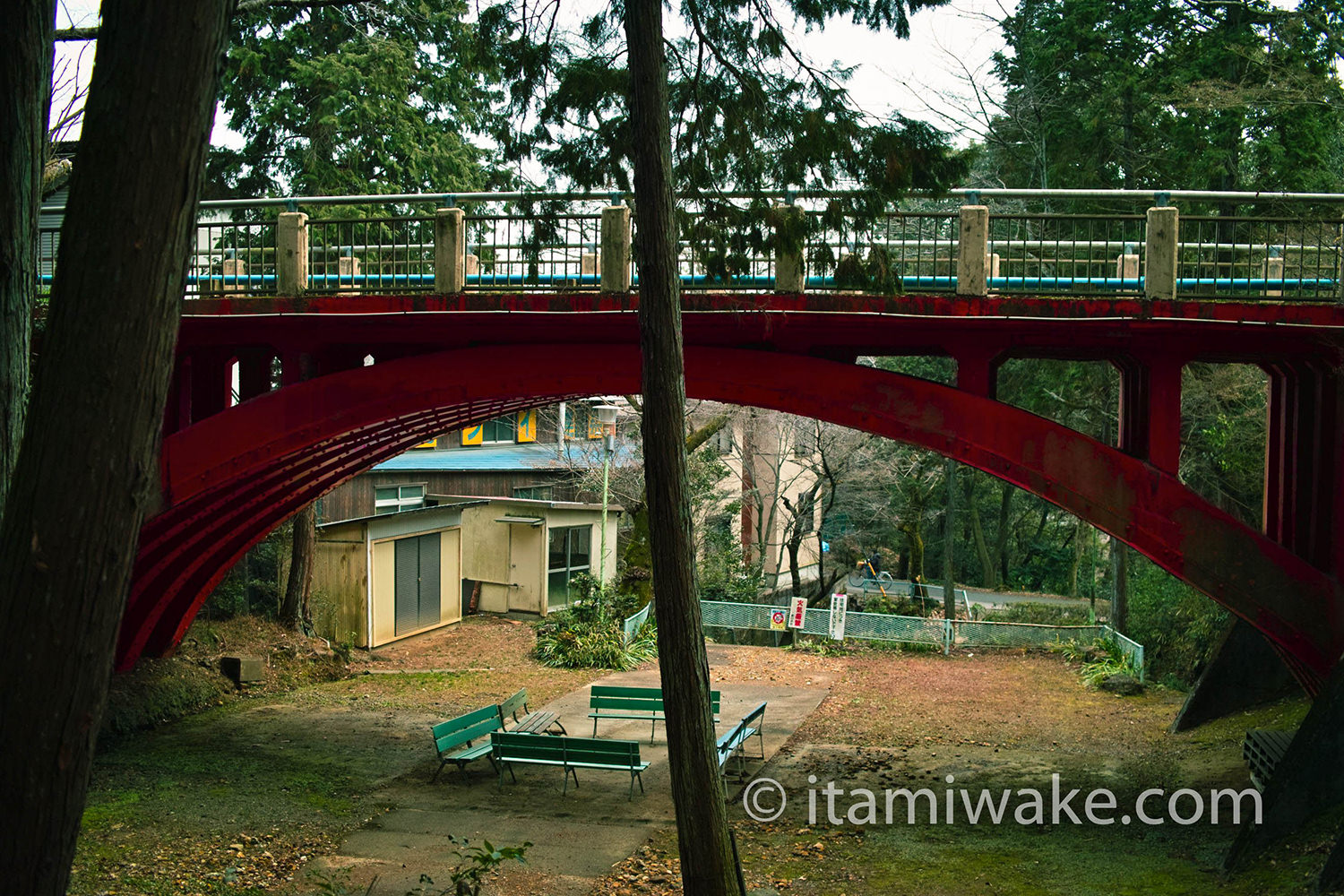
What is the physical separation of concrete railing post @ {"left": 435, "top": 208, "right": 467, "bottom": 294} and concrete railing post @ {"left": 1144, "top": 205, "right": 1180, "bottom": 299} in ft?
→ 21.2

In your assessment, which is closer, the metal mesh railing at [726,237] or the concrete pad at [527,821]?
the metal mesh railing at [726,237]

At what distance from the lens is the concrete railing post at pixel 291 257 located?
1141 cm

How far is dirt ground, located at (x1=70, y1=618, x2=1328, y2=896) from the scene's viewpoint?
343 inches

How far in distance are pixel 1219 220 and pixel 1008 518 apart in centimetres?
2891

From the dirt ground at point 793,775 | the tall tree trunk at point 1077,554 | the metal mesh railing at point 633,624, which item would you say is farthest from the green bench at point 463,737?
the tall tree trunk at point 1077,554

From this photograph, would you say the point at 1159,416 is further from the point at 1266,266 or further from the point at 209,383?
the point at 209,383

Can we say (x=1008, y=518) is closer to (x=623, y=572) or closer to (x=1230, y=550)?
(x=623, y=572)

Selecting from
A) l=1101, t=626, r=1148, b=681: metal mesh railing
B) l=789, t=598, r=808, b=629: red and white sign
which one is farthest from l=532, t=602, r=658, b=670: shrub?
l=1101, t=626, r=1148, b=681: metal mesh railing

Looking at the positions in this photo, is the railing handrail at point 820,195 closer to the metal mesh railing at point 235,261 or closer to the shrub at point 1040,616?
the metal mesh railing at point 235,261

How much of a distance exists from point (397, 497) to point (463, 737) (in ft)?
41.5

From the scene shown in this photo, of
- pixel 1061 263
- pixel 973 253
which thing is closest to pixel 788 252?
pixel 973 253

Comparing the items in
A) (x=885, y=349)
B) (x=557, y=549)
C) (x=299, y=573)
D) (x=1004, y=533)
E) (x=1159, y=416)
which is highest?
(x=885, y=349)

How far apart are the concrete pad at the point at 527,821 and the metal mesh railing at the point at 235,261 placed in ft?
18.3

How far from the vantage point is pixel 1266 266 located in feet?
32.0
